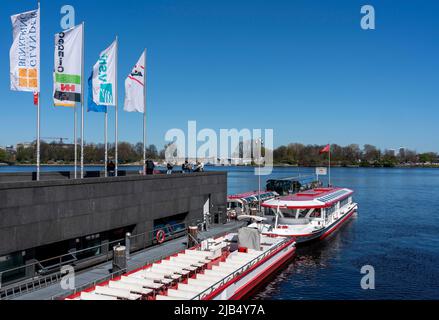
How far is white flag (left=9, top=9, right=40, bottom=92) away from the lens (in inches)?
782

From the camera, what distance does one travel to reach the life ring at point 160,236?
90.4ft

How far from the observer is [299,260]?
3288 centimetres

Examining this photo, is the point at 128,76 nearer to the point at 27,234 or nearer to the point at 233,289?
the point at 27,234

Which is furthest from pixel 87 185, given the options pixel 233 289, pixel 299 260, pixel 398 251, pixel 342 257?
pixel 398 251

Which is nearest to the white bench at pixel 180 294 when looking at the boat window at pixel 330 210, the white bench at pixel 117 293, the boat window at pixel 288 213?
the white bench at pixel 117 293

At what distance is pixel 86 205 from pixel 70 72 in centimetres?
711

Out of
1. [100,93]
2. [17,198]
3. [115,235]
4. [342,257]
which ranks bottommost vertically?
[342,257]

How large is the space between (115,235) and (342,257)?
18935 millimetres

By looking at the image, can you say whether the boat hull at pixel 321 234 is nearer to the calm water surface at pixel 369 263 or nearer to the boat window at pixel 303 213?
the calm water surface at pixel 369 263

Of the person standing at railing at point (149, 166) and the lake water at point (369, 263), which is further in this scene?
the person standing at railing at point (149, 166)

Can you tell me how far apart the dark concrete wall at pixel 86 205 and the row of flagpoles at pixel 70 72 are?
1955 millimetres

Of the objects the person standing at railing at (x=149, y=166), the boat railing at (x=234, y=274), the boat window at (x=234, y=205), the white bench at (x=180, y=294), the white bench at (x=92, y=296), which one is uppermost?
the person standing at railing at (x=149, y=166)

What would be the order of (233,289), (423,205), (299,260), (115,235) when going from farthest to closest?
(423,205) → (299,260) → (115,235) → (233,289)

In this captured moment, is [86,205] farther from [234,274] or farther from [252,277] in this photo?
[252,277]
